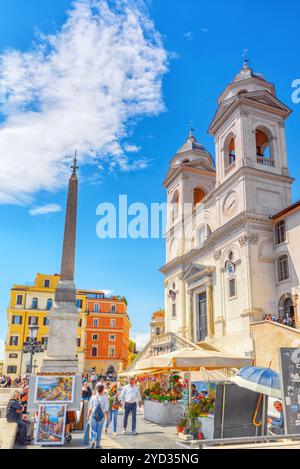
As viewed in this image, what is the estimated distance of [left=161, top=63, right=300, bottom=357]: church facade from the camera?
24.7 meters

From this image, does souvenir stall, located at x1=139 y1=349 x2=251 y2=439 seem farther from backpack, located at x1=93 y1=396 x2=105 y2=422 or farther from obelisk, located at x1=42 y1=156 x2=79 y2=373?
obelisk, located at x1=42 y1=156 x2=79 y2=373

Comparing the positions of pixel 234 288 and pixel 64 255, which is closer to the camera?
pixel 64 255

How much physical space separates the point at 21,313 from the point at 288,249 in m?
37.2

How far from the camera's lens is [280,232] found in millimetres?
25812

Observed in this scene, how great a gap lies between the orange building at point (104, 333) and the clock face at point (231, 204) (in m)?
35.1

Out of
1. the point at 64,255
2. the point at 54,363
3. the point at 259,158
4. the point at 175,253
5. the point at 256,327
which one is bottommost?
the point at 54,363

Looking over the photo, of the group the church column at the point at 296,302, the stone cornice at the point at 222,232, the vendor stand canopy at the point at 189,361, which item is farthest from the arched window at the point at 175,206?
the vendor stand canopy at the point at 189,361

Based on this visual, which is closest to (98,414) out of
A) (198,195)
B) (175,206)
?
(175,206)

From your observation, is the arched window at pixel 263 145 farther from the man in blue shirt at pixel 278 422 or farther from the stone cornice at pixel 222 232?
the man in blue shirt at pixel 278 422

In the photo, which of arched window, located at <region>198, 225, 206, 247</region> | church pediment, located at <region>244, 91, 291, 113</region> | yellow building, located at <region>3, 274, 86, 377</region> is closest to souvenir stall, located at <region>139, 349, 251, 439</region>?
arched window, located at <region>198, 225, 206, 247</region>
